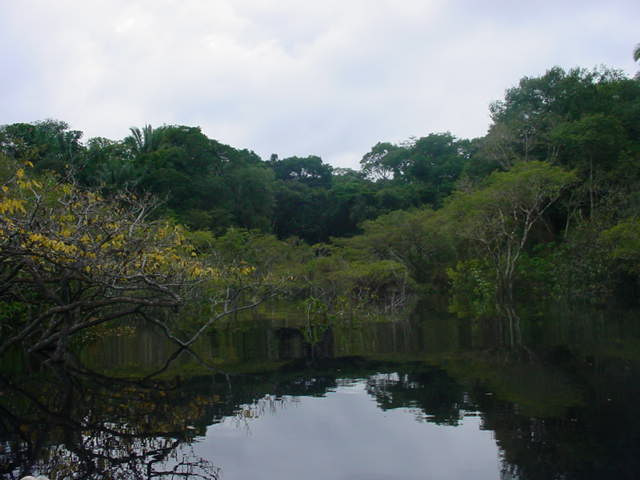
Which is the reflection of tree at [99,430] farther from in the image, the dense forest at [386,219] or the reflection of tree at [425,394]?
the reflection of tree at [425,394]

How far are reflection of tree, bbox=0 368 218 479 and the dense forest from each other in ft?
5.32

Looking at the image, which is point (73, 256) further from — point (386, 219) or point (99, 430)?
point (386, 219)

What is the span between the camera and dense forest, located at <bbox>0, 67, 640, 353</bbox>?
12455mm

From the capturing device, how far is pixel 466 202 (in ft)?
97.2

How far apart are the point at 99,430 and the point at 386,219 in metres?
30.7

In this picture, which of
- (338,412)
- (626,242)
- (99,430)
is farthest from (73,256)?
(626,242)

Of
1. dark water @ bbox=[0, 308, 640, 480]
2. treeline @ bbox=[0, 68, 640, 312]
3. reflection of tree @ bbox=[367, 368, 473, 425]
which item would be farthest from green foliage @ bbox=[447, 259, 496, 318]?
reflection of tree @ bbox=[367, 368, 473, 425]

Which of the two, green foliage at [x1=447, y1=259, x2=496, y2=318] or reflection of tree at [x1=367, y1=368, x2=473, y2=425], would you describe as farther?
green foliage at [x1=447, y1=259, x2=496, y2=318]

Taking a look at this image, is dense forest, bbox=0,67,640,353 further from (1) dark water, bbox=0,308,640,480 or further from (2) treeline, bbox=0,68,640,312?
(1) dark water, bbox=0,308,640,480

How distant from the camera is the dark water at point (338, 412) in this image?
17.2 ft

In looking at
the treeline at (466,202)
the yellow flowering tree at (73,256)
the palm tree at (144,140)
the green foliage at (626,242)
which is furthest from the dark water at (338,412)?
the palm tree at (144,140)

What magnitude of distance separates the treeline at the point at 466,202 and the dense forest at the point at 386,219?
0.10m

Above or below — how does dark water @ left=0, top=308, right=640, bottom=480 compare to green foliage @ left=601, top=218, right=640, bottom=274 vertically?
below

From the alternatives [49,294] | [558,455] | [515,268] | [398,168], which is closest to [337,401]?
[558,455]
